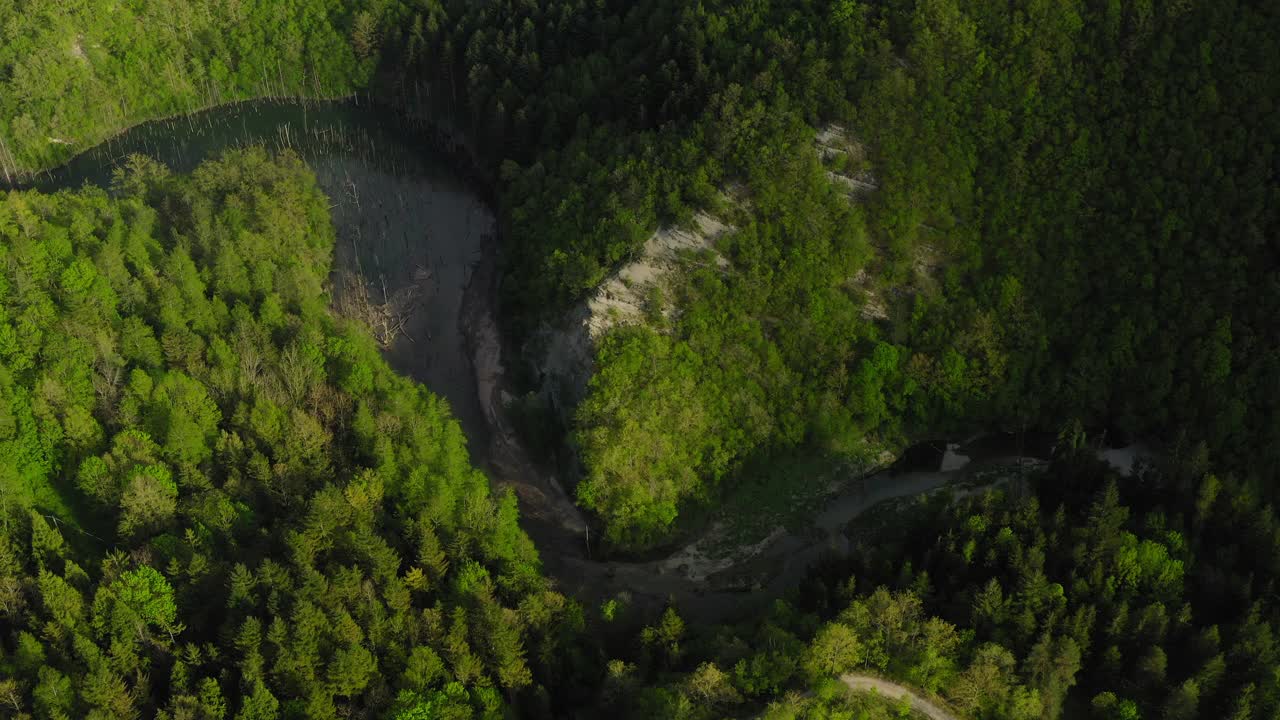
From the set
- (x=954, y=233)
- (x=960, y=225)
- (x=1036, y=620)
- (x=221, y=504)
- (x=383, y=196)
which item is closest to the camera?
(x=1036, y=620)

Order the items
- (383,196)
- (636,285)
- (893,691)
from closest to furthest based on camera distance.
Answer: (893,691) → (636,285) → (383,196)

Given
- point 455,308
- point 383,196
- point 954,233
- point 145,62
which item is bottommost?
point 455,308

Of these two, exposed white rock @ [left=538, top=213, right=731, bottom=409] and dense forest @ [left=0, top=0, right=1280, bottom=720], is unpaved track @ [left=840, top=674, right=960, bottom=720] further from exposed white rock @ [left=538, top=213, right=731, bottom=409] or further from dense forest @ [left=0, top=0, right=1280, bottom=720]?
exposed white rock @ [left=538, top=213, right=731, bottom=409]

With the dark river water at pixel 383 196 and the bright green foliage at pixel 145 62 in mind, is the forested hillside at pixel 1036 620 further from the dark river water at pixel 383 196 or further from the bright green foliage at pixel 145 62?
the bright green foliage at pixel 145 62

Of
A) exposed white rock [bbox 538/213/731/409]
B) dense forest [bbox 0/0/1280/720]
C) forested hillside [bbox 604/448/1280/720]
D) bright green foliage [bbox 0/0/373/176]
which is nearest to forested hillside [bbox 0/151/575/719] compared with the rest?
dense forest [bbox 0/0/1280/720]

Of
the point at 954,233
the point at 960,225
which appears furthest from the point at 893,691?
the point at 960,225

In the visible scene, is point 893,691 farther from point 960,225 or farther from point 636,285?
point 960,225

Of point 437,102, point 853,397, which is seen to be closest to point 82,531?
point 853,397
